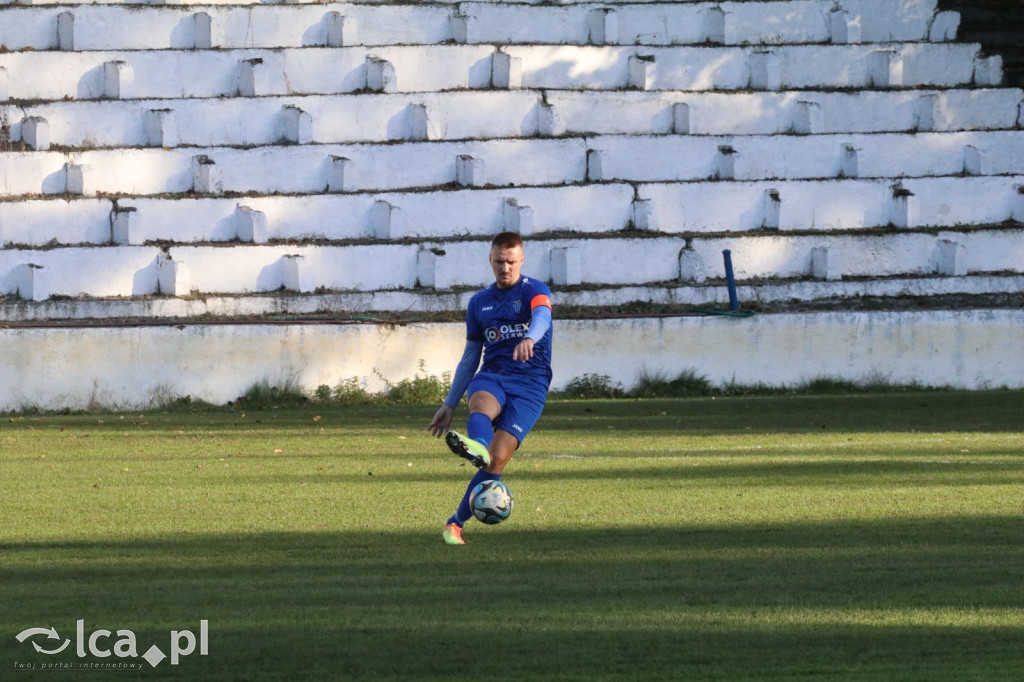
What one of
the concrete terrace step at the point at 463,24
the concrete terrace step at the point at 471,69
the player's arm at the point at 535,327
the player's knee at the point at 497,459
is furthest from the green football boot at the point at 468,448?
the concrete terrace step at the point at 463,24

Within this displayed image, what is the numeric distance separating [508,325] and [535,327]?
0.38m

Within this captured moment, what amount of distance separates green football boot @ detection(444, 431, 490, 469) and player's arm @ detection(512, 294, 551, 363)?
24.1 inches

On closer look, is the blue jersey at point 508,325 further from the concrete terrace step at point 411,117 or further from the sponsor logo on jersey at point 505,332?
the concrete terrace step at point 411,117

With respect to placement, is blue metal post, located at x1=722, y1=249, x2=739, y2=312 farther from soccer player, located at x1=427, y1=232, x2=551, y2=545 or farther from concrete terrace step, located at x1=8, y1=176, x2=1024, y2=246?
soccer player, located at x1=427, y1=232, x2=551, y2=545

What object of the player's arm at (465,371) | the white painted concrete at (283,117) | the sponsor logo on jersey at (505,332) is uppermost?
the white painted concrete at (283,117)

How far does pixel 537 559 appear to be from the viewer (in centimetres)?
940

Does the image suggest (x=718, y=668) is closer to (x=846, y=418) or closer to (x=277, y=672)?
(x=277, y=672)

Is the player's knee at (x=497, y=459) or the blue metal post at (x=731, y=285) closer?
the player's knee at (x=497, y=459)

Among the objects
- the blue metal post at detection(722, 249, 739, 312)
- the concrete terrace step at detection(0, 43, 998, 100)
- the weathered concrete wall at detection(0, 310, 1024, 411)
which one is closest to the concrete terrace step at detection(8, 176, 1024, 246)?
the blue metal post at detection(722, 249, 739, 312)

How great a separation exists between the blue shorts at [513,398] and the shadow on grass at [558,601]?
80 cm

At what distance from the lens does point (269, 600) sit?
8031mm

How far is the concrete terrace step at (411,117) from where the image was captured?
2812 cm

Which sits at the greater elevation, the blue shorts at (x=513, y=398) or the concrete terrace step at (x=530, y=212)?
the concrete terrace step at (x=530, y=212)

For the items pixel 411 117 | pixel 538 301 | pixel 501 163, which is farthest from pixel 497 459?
pixel 411 117
